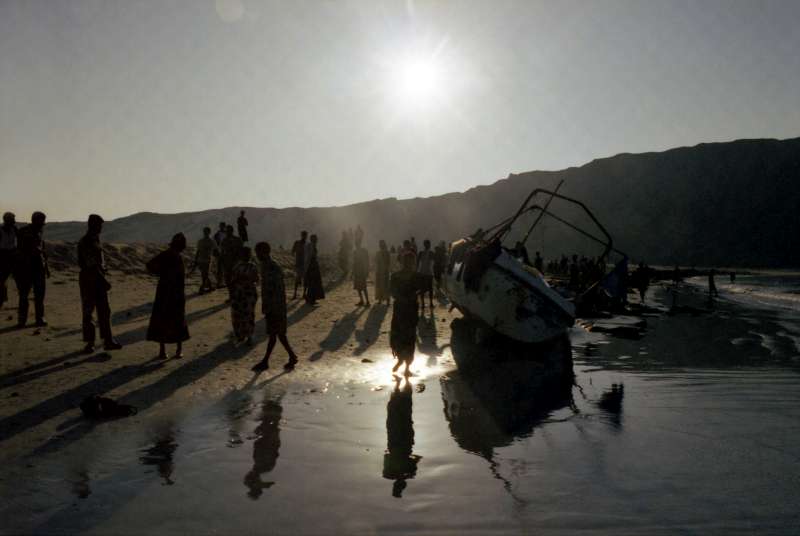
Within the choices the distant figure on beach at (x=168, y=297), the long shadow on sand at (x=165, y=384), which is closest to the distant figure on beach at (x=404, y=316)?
the long shadow on sand at (x=165, y=384)

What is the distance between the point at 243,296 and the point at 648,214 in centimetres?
11810

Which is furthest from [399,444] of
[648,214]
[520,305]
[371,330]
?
[648,214]

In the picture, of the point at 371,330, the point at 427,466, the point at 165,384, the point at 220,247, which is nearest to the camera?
the point at 427,466

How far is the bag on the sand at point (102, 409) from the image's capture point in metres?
6.09

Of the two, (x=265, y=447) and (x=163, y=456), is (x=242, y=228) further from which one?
(x=163, y=456)

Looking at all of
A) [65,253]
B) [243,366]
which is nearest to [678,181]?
[65,253]

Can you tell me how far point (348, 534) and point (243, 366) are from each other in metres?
5.68

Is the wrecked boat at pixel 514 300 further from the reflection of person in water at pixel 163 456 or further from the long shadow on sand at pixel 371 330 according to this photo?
the reflection of person in water at pixel 163 456

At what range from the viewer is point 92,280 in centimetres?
902

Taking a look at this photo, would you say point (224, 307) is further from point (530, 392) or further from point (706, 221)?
point (706, 221)

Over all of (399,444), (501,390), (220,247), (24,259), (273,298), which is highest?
(220,247)

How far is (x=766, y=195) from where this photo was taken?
11306cm

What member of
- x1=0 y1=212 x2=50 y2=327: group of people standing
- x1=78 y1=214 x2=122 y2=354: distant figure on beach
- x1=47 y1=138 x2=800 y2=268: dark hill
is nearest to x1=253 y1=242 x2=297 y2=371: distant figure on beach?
x1=78 y1=214 x2=122 y2=354: distant figure on beach

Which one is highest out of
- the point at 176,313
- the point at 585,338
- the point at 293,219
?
the point at 293,219
